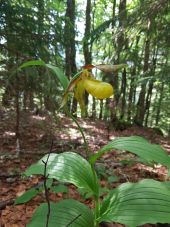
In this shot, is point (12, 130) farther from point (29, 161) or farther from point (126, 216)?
point (126, 216)

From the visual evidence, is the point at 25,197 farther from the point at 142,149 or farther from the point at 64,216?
the point at 142,149

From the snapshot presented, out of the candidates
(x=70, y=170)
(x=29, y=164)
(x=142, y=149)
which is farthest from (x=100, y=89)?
(x=29, y=164)

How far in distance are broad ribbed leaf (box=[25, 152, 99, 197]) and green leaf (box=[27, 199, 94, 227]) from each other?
6.7 inches

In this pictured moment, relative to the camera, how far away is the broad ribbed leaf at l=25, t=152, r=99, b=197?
6.64ft

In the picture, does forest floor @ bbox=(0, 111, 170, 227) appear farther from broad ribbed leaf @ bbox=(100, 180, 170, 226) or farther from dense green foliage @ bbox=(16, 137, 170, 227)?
broad ribbed leaf @ bbox=(100, 180, 170, 226)

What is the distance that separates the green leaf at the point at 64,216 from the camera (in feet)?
6.27

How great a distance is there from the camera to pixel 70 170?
209 centimetres

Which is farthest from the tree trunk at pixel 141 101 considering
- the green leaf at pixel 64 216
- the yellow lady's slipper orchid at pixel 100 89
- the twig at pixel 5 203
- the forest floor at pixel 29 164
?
the yellow lady's slipper orchid at pixel 100 89

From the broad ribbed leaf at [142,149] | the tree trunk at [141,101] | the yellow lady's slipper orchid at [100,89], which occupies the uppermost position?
the yellow lady's slipper orchid at [100,89]

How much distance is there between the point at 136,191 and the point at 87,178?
377 mm

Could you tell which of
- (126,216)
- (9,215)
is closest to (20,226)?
(9,215)

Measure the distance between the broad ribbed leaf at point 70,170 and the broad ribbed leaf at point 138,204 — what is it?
0.19 metres

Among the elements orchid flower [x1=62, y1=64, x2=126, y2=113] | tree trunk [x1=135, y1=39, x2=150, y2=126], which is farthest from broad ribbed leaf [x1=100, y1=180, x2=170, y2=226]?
tree trunk [x1=135, y1=39, x2=150, y2=126]

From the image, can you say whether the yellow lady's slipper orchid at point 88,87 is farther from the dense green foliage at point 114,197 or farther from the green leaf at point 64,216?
the green leaf at point 64,216
